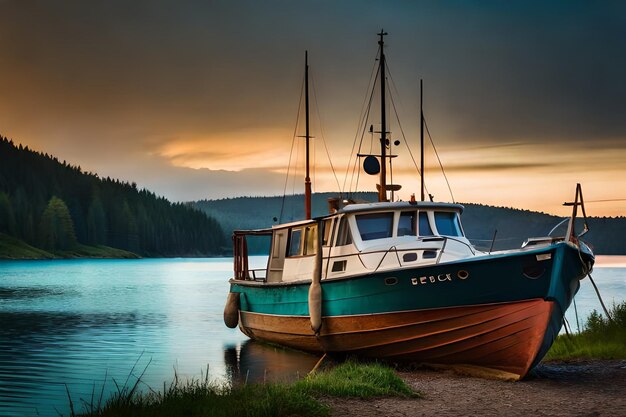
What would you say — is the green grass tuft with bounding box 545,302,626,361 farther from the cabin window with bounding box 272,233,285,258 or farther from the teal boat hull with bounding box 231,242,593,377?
the cabin window with bounding box 272,233,285,258

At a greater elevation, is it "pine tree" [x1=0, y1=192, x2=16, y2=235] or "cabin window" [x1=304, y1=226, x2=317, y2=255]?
"pine tree" [x1=0, y1=192, x2=16, y2=235]

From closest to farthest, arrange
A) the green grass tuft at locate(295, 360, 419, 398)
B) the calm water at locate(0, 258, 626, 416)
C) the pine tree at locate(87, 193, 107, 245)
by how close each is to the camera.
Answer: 1. the green grass tuft at locate(295, 360, 419, 398)
2. the calm water at locate(0, 258, 626, 416)
3. the pine tree at locate(87, 193, 107, 245)

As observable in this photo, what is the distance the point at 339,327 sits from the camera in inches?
868

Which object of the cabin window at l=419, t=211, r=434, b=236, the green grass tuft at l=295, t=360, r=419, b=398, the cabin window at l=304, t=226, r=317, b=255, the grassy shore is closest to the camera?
the grassy shore

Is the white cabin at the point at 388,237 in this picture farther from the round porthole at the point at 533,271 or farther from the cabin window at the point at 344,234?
the round porthole at the point at 533,271

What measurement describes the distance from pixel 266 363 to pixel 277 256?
350 cm

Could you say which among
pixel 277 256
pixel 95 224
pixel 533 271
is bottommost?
pixel 533 271

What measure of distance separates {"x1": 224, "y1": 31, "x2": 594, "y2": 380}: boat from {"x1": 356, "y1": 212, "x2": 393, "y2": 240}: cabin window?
0.09 ft

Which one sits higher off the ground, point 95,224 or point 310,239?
point 95,224

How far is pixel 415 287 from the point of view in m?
19.4

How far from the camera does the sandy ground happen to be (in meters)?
13.5

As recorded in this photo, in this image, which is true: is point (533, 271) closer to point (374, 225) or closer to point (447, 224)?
point (447, 224)

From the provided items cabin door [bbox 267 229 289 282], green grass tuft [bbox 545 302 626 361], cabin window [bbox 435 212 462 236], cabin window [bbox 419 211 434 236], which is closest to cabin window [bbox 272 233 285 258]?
cabin door [bbox 267 229 289 282]

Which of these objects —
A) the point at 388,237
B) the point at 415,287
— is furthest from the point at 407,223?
the point at 415,287
